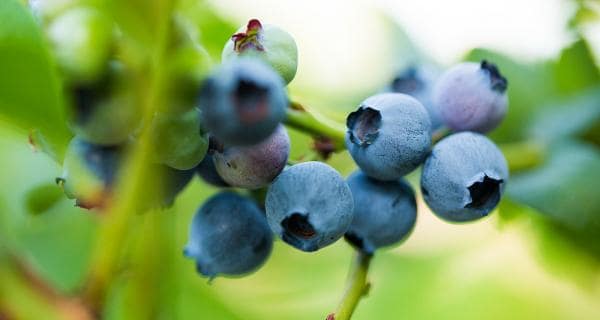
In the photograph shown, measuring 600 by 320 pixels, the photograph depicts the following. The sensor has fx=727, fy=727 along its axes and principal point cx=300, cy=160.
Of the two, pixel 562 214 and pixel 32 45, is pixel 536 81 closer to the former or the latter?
pixel 562 214

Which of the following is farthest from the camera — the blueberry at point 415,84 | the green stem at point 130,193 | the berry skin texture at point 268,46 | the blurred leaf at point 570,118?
the blurred leaf at point 570,118

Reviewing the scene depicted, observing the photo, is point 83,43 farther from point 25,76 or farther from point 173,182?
point 173,182

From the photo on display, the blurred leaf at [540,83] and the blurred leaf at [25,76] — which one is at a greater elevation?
the blurred leaf at [25,76]

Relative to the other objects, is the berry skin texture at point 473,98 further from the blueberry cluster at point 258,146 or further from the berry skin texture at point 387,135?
the berry skin texture at point 387,135

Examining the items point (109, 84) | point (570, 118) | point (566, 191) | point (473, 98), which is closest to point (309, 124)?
point (473, 98)

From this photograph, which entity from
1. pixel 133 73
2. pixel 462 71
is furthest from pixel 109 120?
pixel 462 71

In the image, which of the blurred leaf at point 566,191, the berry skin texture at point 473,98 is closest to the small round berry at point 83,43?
the berry skin texture at point 473,98
